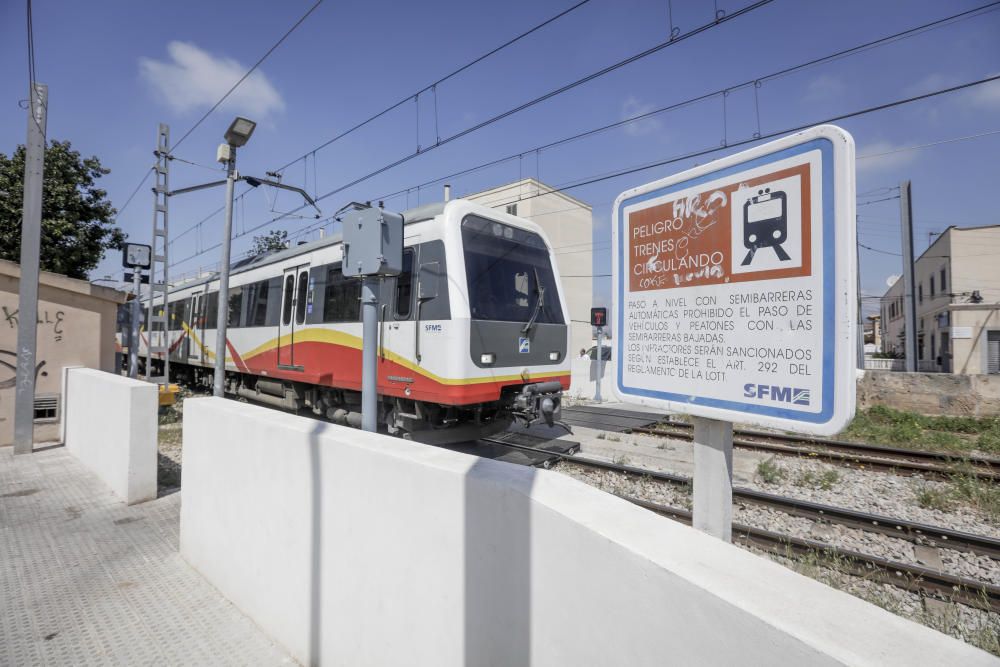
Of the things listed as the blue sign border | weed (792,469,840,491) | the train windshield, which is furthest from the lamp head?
weed (792,469,840,491)

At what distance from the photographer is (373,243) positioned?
3.50 m

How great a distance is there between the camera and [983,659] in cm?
95

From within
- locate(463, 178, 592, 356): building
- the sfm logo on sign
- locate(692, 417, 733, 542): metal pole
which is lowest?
locate(692, 417, 733, 542): metal pole

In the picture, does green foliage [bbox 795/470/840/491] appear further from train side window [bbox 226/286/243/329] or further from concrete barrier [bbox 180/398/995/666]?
train side window [bbox 226/286/243/329]

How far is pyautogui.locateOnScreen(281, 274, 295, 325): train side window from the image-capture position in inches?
351

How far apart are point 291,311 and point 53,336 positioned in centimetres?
352

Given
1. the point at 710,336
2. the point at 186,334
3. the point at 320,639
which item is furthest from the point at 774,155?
the point at 186,334

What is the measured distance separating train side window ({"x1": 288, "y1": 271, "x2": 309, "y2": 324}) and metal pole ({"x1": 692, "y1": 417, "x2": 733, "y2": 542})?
761cm

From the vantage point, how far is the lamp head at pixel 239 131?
8.76 metres

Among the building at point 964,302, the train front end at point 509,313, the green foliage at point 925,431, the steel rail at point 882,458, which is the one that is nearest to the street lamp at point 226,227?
the train front end at point 509,313

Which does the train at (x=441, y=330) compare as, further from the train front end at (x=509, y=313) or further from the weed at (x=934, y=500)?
the weed at (x=934, y=500)

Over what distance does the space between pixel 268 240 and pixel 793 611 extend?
986 inches

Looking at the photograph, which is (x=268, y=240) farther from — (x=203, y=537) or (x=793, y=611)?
(x=793, y=611)

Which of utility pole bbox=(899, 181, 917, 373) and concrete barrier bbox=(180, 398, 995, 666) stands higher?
utility pole bbox=(899, 181, 917, 373)
